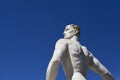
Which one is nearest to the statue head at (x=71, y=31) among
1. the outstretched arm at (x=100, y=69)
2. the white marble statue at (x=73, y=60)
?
the white marble statue at (x=73, y=60)

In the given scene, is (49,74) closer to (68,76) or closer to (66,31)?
(68,76)

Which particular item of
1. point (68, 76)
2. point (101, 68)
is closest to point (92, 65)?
point (101, 68)

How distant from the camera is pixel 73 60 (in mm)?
11500

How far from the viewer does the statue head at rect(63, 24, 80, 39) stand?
12.3 meters

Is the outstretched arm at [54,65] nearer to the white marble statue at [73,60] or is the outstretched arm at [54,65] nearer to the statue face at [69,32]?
the white marble statue at [73,60]

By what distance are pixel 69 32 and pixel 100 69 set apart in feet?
5.31

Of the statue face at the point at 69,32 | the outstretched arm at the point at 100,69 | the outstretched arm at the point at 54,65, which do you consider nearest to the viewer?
the outstretched arm at the point at 54,65

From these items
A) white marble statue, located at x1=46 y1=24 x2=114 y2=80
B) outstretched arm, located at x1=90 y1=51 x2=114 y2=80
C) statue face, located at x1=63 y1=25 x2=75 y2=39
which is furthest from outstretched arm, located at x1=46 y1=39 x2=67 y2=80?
outstretched arm, located at x1=90 y1=51 x2=114 y2=80

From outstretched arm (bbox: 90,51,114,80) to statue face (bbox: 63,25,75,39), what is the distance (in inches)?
40.9

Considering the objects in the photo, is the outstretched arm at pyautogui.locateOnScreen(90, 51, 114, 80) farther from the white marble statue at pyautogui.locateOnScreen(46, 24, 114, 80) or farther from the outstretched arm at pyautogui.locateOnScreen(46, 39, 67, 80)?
the outstretched arm at pyautogui.locateOnScreen(46, 39, 67, 80)

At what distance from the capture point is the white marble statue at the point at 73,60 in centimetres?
1113

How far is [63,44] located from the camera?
11.5m

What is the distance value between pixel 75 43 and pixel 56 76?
4.46 ft

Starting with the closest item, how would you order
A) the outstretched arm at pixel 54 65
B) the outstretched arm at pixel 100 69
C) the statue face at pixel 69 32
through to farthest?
the outstretched arm at pixel 54 65 → the outstretched arm at pixel 100 69 → the statue face at pixel 69 32
